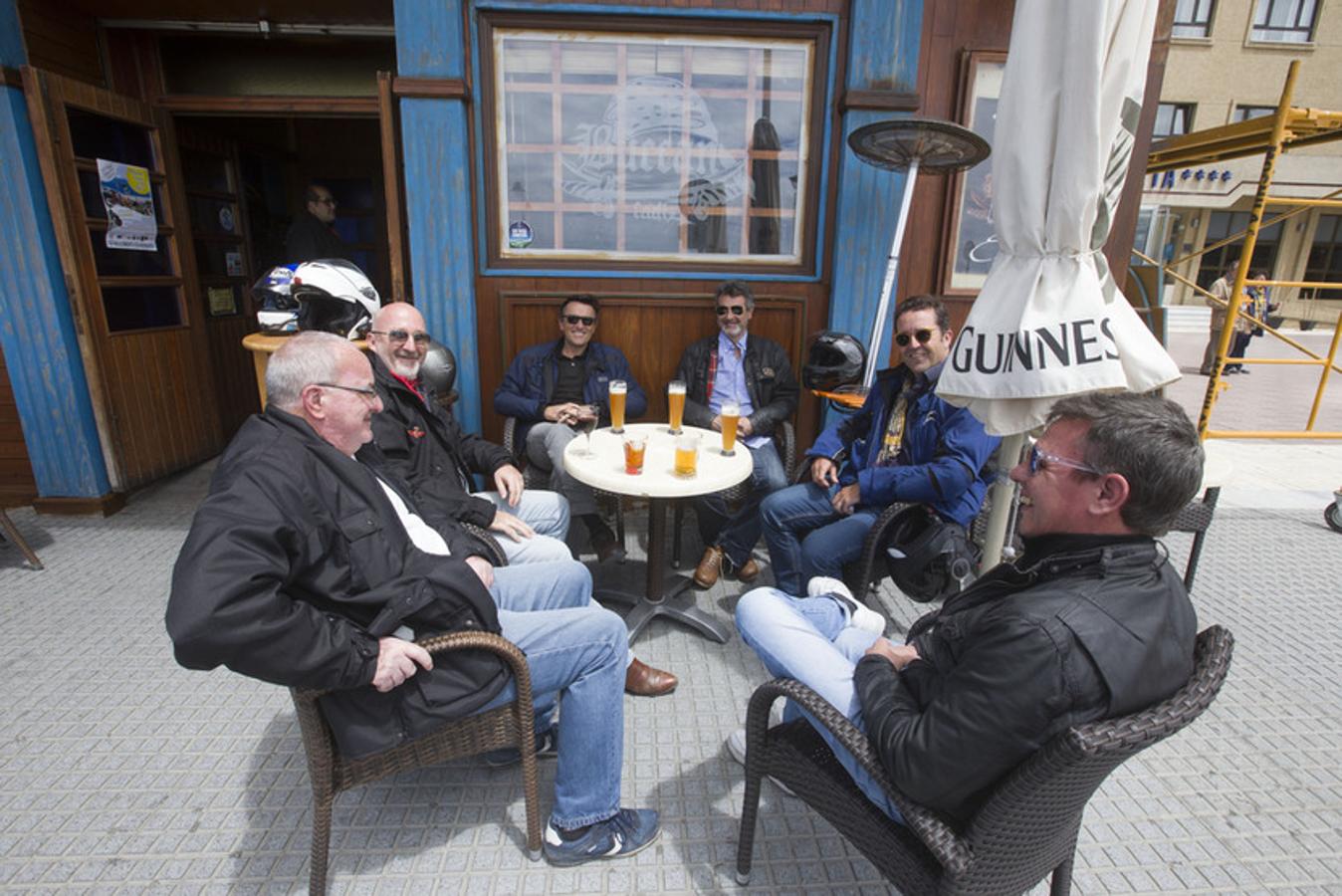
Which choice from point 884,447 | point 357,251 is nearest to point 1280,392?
point 884,447

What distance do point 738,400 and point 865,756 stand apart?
2.49 m

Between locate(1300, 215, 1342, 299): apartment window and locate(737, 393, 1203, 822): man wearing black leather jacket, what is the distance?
28.0 metres

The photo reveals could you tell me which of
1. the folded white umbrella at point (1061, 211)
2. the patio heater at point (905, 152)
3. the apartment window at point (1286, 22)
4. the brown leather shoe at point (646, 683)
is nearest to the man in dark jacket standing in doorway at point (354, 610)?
the brown leather shoe at point (646, 683)

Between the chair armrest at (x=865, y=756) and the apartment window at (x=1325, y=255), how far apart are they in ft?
92.8

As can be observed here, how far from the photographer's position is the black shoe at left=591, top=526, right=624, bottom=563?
343 cm

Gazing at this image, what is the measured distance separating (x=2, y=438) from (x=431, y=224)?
9.12 feet

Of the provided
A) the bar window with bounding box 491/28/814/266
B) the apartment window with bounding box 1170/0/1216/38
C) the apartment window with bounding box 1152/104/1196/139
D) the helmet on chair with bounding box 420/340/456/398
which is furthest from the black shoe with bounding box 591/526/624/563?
the apartment window with bounding box 1170/0/1216/38

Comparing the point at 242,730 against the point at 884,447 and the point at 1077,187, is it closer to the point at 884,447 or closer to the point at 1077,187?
the point at 884,447

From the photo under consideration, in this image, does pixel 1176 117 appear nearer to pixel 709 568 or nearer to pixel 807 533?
pixel 807 533

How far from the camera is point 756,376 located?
11.9 feet

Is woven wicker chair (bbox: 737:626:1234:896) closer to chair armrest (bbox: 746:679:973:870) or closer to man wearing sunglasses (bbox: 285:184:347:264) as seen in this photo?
chair armrest (bbox: 746:679:973:870)

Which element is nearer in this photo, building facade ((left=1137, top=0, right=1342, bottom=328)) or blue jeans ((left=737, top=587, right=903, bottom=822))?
blue jeans ((left=737, top=587, right=903, bottom=822))

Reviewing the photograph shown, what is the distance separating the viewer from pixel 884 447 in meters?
2.79

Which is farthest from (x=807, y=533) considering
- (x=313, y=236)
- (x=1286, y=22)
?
(x=1286, y=22)
